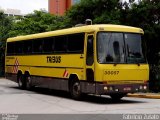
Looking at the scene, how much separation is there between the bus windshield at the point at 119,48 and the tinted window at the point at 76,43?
50.4 inches

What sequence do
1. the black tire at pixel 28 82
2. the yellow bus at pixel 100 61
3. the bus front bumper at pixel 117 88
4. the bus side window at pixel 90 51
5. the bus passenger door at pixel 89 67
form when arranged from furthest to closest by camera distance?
the black tire at pixel 28 82 < the bus side window at pixel 90 51 < the bus passenger door at pixel 89 67 < the yellow bus at pixel 100 61 < the bus front bumper at pixel 117 88

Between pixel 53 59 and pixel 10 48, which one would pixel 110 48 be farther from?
pixel 10 48

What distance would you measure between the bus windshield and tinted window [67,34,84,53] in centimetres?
128

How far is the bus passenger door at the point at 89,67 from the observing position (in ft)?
61.4

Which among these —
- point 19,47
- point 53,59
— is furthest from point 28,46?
point 53,59

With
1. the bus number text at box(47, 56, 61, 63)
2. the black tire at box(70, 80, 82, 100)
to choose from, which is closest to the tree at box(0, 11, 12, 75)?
the bus number text at box(47, 56, 61, 63)

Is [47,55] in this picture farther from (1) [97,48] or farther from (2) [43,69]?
(1) [97,48]

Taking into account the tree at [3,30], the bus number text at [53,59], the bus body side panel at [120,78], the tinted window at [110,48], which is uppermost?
the tree at [3,30]

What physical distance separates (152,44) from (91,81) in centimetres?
1302

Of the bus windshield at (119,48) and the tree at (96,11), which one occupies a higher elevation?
the tree at (96,11)

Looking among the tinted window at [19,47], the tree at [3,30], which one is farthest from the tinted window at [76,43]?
the tree at [3,30]

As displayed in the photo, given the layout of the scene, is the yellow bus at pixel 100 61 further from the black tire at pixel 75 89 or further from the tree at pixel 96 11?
the tree at pixel 96 11

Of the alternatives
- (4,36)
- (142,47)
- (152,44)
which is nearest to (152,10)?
(152,44)

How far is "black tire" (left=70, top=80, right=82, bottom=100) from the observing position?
1988cm
